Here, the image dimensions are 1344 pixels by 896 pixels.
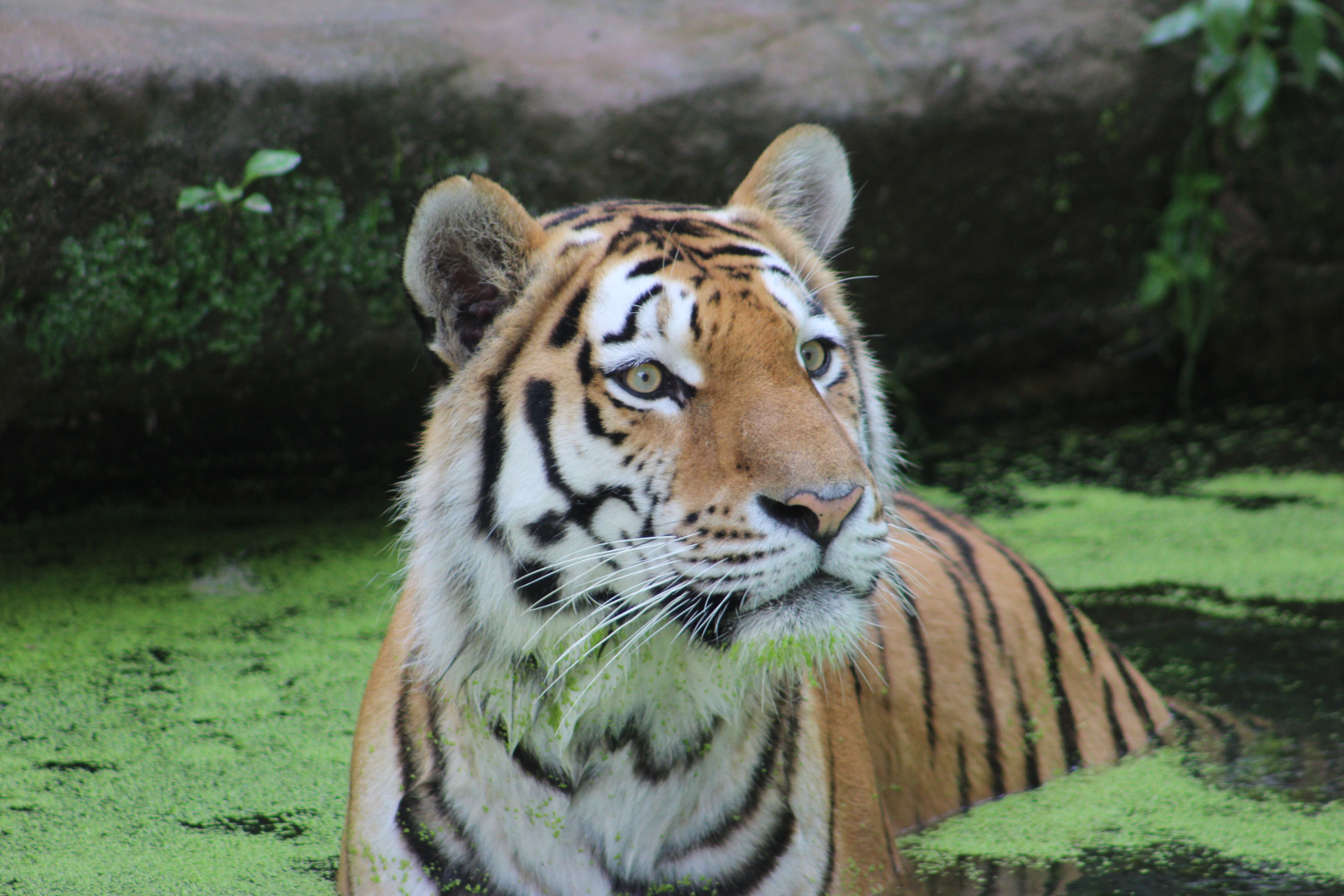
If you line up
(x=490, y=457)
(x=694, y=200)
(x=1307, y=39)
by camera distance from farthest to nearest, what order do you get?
(x=1307, y=39) < (x=694, y=200) < (x=490, y=457)

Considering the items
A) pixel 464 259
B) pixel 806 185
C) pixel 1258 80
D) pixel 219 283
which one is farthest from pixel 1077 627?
pixel 1258 80

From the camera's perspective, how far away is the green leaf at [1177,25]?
14.0 feet

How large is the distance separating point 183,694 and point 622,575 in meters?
1.49

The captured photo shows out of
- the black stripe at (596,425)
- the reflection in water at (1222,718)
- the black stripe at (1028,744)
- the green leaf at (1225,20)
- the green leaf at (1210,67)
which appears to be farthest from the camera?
the green leaf at (1210,67)

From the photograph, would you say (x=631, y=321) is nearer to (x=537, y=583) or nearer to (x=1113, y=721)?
(x=537, y=583)

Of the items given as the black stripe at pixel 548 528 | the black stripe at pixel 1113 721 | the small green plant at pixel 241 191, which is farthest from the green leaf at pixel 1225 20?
the black stripe at pixel 548 528

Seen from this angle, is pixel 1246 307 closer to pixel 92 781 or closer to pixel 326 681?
pixel 326 681

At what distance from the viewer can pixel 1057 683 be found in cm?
248

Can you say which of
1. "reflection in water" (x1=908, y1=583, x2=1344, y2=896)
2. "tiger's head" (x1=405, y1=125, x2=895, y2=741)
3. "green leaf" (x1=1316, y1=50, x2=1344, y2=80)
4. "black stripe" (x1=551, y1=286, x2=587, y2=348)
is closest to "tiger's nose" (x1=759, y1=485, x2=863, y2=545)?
"tiger's head" (x1=405, y1=125, x2=895, y2=741)

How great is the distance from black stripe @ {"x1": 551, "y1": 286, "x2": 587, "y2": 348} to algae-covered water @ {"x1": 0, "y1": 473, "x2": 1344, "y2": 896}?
96cm

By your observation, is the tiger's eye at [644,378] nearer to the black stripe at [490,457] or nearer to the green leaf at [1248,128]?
the black stripe at [490,457]

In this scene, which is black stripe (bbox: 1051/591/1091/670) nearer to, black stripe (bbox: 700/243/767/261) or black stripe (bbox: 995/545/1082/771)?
black stripe (bbox: 995/545/1082/771)

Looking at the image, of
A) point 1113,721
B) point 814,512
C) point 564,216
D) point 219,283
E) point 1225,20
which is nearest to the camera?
point 814,512

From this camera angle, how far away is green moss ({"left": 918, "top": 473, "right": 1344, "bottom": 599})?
3.29 meters
